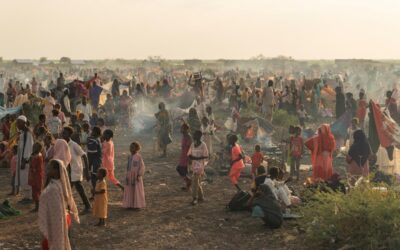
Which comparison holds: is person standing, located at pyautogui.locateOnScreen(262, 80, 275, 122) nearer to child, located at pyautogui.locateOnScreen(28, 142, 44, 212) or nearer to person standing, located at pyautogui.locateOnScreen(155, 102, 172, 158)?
person standing, located at pyautogui.locateOnScreen(155, 102, 172, 158)

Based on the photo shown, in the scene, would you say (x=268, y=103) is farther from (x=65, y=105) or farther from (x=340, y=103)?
(x=65, y=105)

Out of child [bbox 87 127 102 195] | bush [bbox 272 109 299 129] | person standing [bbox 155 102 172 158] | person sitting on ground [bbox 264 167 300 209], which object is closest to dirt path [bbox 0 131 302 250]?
person sitting on ground [bbox 264 167 300 209]

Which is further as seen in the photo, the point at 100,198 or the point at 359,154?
the point at 359,154

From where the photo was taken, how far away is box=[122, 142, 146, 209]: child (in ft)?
33.8

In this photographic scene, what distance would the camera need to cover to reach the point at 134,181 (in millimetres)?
10414

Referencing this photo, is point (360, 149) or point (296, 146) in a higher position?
point (360, 149)

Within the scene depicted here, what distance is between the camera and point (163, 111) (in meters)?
16.2

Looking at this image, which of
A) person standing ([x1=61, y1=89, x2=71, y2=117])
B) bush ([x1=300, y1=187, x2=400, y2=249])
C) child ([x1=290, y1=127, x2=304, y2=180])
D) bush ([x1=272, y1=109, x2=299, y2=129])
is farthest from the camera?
bush ([x1=272, y1=109, x2=299, y2=129])

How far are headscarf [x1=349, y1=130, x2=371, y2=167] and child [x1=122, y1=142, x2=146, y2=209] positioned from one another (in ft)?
13.7

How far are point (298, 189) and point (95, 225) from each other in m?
4.68

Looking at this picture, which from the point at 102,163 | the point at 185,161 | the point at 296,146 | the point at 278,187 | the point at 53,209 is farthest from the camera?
the point at 296,146

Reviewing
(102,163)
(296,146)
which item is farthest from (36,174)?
(296,146)

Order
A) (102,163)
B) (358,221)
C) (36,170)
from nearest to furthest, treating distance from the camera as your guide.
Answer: (358,221), (36,170), (102,163)

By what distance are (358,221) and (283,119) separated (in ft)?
43.2
